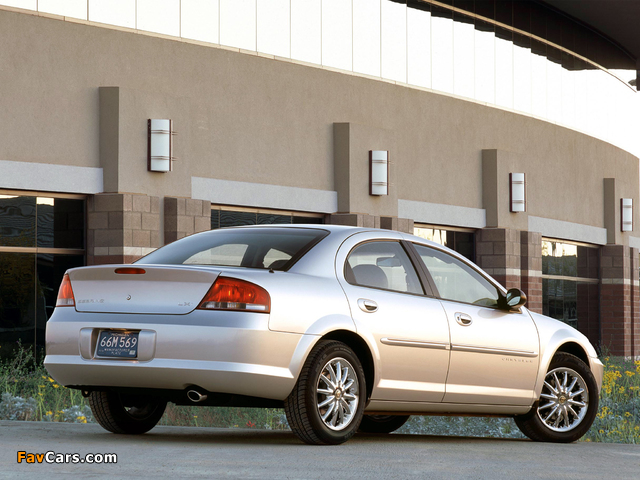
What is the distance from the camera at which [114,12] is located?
1778cm

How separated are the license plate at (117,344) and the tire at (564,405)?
3.35m

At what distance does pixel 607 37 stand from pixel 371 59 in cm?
1231

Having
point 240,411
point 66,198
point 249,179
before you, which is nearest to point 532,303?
point 249,179

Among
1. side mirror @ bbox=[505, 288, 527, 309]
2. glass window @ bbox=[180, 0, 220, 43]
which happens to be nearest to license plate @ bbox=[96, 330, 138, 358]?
side mirror @ bbox=[505, 288, 527, 309]

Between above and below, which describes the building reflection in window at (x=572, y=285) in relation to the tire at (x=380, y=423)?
above

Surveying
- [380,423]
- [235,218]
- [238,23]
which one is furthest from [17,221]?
[380,423]

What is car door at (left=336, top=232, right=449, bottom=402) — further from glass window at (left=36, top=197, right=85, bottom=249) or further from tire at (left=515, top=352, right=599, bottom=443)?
glass window at (left=36, top=197, right=85, bottom=249)

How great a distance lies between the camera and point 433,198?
2320cm

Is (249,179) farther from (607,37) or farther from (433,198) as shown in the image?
(607,37)

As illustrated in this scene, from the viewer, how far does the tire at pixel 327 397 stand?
679 centimetres

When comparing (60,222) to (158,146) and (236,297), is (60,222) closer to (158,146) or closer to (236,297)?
(158,146)

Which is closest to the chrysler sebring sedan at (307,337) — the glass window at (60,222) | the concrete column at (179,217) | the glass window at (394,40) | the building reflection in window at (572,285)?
the glass window at (60,222)

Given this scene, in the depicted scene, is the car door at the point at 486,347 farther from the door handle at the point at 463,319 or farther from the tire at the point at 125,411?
the tire at the point at 125,411

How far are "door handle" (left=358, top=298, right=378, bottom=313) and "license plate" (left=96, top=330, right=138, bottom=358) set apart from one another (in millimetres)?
1513
